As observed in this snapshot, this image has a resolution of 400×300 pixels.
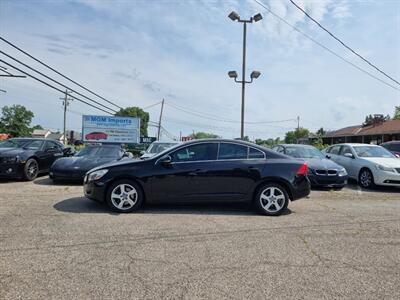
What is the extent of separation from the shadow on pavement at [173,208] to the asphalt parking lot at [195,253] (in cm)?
2

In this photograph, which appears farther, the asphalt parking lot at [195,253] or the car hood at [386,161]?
the car hood at [386,161]

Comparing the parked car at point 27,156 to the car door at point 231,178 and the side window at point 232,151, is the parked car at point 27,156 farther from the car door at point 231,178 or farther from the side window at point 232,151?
the side window at point 232,151

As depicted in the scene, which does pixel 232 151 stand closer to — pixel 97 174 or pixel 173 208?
pixel 173 208

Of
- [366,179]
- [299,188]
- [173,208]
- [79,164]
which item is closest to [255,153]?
[299,188]

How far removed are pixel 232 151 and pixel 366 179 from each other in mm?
6252

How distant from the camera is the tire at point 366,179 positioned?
10.4 metres

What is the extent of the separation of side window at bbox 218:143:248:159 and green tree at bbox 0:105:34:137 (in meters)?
99.8

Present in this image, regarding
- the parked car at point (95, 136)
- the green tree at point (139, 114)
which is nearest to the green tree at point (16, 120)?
the green tree at point (139, 114)

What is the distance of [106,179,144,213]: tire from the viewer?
614cm

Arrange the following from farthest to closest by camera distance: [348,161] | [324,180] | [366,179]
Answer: [348,161] < [366,179] < [324,180]

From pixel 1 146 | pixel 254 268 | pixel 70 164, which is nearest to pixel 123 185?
pixel 254 268

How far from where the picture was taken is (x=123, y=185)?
6188mm

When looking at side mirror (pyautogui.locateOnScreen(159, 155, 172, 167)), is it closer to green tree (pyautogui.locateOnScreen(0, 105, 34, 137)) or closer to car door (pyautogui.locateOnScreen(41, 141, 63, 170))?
car door (pyautogui.locateOnScreen(41, 141, 63, 170))

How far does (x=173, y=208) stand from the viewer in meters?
6.57
